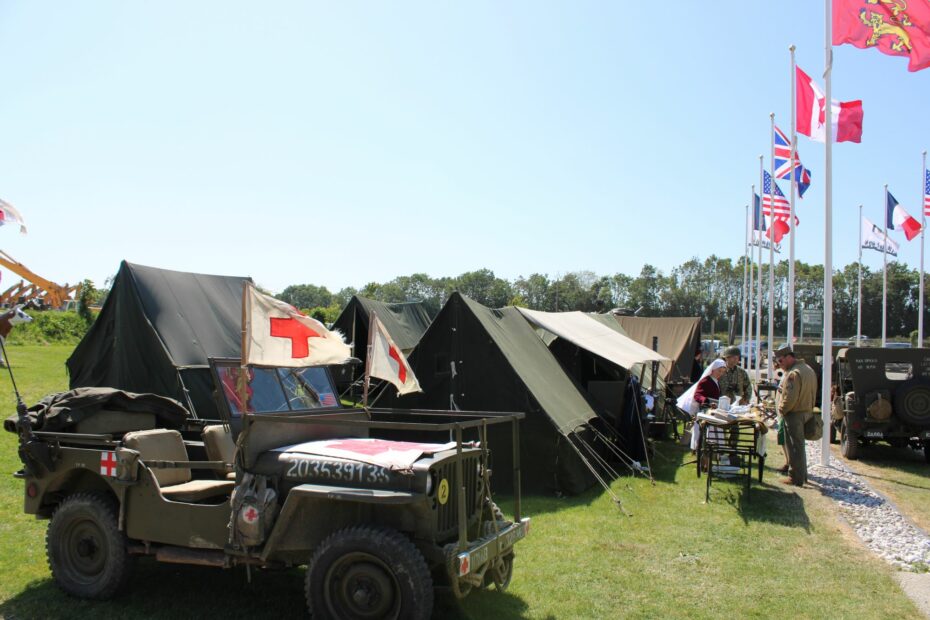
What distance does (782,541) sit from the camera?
284 inches

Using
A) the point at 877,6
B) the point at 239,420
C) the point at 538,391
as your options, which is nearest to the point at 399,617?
the point at 239,420

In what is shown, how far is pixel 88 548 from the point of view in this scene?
5293mm

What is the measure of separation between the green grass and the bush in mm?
20683

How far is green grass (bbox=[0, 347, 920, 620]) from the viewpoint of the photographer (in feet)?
17.0

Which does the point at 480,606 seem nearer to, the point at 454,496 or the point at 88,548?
the point at 454,496

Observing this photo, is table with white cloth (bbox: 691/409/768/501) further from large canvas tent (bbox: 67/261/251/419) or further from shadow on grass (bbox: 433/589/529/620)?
large canvas tent (bbox: 67/261/251/419)

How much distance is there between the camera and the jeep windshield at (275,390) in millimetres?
5570

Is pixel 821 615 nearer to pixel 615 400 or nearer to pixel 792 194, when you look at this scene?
pixel 615 400

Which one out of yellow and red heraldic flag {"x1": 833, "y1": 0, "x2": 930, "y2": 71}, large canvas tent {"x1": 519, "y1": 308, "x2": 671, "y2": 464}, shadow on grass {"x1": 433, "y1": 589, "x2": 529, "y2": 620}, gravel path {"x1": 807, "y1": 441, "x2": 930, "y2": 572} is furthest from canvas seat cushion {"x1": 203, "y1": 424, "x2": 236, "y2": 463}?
yellow and red heraldic flag {"x1": 833, "y1": 0, "x2": 930, "y2": 71}

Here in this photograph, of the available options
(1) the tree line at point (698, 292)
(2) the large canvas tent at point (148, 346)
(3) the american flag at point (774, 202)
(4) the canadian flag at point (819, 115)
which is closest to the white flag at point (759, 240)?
(3) the american flag at point (774, 202)

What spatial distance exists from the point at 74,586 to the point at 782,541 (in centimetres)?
639

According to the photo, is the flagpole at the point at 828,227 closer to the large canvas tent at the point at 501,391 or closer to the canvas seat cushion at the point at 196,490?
the large canvas tent at the point at 501,391

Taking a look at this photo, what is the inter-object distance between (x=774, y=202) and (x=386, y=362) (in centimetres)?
1751

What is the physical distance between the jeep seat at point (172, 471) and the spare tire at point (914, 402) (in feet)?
34.6
